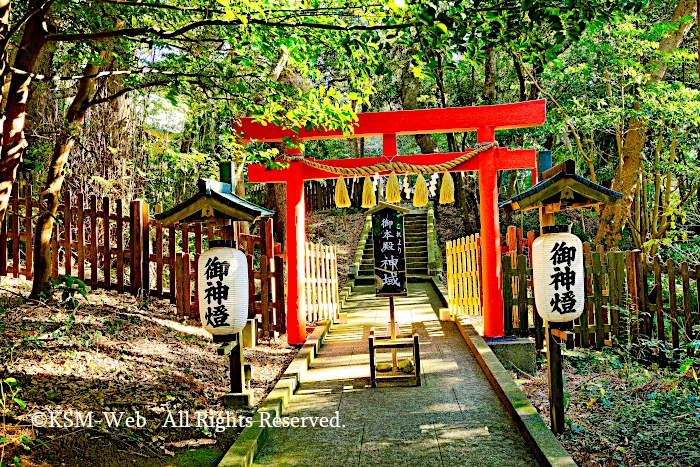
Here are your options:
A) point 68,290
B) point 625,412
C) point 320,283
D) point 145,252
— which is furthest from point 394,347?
point 145,252

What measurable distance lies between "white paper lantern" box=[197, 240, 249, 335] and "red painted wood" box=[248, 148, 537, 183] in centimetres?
379

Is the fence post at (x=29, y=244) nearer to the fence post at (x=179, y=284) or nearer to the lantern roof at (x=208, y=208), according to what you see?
the fence post at (x=179, y=284)

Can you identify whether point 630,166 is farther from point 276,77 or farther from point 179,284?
point 179,284

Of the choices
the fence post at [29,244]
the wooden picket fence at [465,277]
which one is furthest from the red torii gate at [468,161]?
the fence post at [29,244]

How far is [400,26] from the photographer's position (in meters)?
3.74

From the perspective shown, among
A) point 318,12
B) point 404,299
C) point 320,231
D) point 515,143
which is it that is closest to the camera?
point 318,12

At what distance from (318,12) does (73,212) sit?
6131mm

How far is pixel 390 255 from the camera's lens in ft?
26.1

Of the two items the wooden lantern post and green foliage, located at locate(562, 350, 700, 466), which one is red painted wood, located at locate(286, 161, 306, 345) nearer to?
green foliage, located at locate(562, 350, 700, 466)

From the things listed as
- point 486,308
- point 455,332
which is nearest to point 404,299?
point 455,332

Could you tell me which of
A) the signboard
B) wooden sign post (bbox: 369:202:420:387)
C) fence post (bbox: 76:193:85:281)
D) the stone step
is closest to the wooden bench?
wooden sign post (bbox: 369:202:420:387)

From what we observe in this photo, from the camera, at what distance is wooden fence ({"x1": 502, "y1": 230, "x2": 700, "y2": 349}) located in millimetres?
7691

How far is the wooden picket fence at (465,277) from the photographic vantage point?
32.9ft

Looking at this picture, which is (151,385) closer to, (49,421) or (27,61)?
(49,421)
